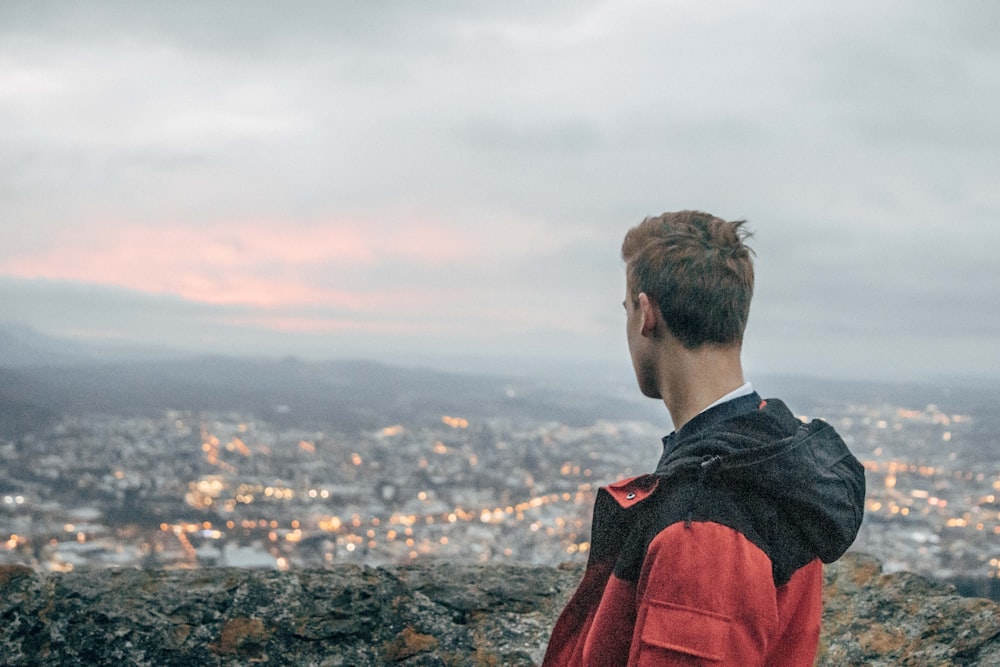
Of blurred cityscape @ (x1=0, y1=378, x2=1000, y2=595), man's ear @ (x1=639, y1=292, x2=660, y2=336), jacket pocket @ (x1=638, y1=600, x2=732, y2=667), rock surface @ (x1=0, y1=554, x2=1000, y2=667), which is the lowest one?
blurred cityscape @ (x1=0, y1=378, x2=1000, y2=595)

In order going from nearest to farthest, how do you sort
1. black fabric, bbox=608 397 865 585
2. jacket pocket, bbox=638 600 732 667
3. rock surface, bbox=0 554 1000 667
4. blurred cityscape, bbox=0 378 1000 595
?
jacket pocket, bbox=638 600 732 667 < black fabric, bbox=608 397 865 585 < rock surface, bbox=0 554 1000 667 < blurred cityscape, bbox=0 378 1000 595

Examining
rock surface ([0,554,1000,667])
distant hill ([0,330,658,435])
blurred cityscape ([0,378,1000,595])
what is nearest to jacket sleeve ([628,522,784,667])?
rock surface ([0,554,1000,667])

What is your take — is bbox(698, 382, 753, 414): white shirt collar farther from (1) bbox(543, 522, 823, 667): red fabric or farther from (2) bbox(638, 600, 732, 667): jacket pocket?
(2) bbox(638, 600, 732, 667): jacket pocket

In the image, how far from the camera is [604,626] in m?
1.67

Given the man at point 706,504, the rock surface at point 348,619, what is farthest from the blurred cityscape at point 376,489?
the man at point 706,504

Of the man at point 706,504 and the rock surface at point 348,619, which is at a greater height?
the man at point 706,504

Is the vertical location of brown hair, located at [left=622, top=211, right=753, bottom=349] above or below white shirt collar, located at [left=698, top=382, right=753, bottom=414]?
above

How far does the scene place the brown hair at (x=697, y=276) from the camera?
1792 mm

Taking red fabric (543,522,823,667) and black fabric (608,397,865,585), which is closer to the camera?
red fabric (543,522,823,667)

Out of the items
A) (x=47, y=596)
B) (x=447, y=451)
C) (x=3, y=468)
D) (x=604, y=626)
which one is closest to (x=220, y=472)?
(x=3, y=468)

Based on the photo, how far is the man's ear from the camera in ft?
6.00

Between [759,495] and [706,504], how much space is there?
134 mm

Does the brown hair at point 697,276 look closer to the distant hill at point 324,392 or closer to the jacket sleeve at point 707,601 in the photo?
the jacket sleeve at point 707,601

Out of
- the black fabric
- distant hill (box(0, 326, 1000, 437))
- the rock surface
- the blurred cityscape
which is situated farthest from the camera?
distant hill (box(0, 326, 1000, 437))
